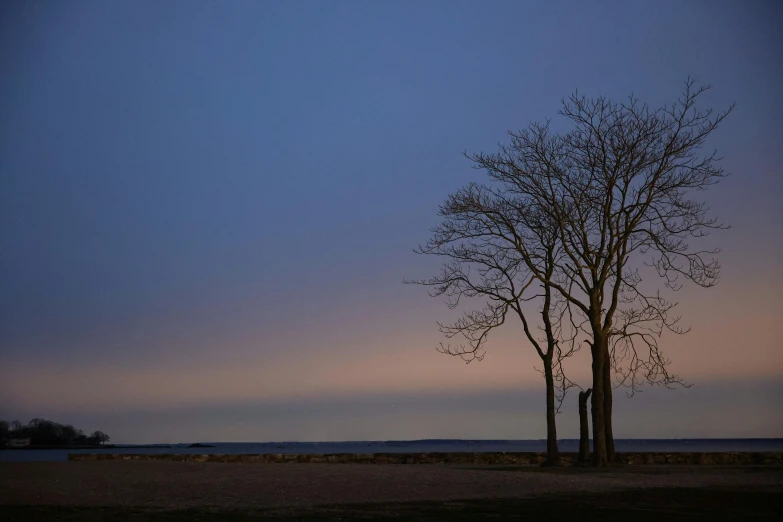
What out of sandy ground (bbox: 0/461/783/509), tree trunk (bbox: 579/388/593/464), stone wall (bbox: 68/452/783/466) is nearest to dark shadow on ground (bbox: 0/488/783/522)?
sandy ground (bbox: 0/461/783/509)

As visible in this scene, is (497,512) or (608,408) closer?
(497,512)

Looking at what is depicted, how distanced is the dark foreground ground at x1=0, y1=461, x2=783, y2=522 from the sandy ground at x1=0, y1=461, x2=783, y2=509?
21mm

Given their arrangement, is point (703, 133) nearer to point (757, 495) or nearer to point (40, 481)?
point (757, 495)

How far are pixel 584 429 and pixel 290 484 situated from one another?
10.7 meters

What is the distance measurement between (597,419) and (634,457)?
12.7ft

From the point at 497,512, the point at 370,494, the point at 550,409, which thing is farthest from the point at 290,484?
the point at 550,409

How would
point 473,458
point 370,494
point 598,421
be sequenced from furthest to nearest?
1. point 473,458
2. point 598,421
3. point 370,494

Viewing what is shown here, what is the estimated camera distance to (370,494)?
44.9 ft

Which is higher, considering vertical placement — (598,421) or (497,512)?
(598,421)

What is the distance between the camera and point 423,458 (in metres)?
25.1

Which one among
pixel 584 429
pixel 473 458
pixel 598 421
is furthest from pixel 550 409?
pixel 473 458

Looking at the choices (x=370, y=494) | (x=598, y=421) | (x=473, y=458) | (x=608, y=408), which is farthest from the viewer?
(x=473, y=458)

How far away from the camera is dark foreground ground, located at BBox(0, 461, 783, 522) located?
11242 millimetres

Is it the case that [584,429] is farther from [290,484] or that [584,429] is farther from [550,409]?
[290,484]
